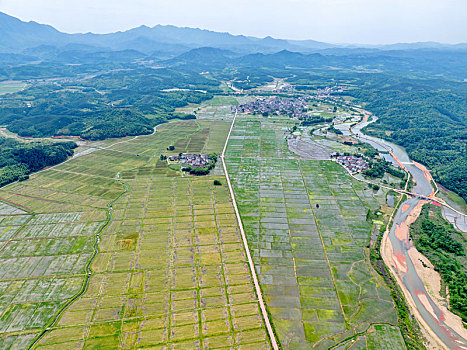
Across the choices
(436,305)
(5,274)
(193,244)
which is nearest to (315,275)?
(436,305)

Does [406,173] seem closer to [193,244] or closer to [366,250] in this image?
[366,250]

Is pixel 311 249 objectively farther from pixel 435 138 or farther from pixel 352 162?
pixel 435 138

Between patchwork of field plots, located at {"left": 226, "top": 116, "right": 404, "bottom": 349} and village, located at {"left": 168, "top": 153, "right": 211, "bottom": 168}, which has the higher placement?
patchwork of field plots, located at {"left": 226, "top": 116, "right": 404, "bottom": 349}

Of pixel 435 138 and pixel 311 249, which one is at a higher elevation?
pixel 435 138

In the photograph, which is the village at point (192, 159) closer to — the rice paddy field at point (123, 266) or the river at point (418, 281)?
the rice paddy field at point (123, 266)

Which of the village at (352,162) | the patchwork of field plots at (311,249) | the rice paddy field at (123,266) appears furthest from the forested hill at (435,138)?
the rice paddy field at (123,266)

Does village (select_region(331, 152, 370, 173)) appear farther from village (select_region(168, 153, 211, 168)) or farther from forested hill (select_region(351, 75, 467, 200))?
village (select_region(168, 153, 211, 168))

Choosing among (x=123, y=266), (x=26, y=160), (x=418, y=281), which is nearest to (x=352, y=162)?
(x=418, y=281)

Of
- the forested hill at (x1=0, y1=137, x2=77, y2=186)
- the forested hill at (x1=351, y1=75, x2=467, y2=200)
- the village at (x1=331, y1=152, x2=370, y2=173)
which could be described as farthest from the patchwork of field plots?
the forested hill at (x1=0, y1=137, x2=77, y2=186)
